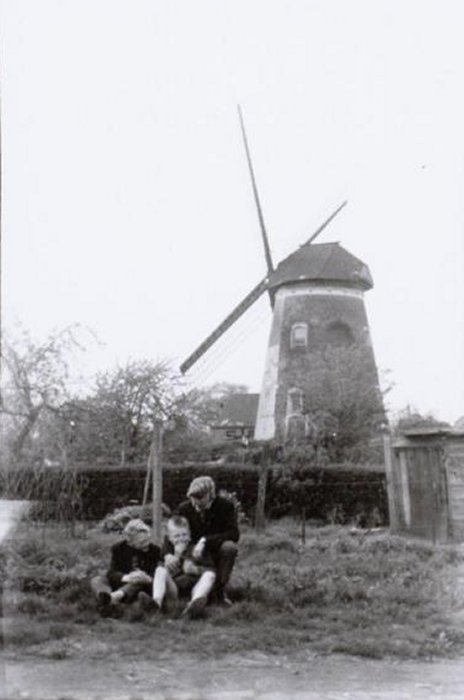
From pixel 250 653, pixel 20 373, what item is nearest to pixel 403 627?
pixel 250 653

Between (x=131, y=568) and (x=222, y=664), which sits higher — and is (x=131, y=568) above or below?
above

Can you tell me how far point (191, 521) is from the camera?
7234mm

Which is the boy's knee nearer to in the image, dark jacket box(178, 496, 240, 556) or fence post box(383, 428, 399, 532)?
dark jacket box(178, 496, 240, 556)

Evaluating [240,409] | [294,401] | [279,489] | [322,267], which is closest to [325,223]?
[322,267]

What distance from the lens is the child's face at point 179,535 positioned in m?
7.04

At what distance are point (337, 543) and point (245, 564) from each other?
197 cm


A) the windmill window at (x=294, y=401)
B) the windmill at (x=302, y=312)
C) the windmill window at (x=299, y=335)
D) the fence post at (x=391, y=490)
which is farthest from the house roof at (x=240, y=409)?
the fence post at (x=391, y=490)

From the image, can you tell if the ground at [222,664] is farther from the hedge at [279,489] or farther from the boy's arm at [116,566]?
the hedge at [279,489]

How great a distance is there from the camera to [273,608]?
22.2 ft

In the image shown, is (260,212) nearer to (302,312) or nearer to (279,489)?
(302,312)

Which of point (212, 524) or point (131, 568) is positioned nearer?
point (131, 568)

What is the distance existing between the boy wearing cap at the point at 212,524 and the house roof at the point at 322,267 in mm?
21529

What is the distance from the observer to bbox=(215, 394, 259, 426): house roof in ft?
141

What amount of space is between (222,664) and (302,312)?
23.9 m
